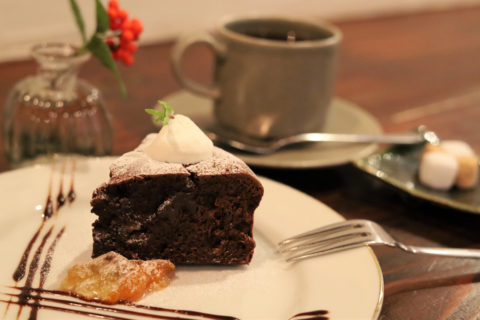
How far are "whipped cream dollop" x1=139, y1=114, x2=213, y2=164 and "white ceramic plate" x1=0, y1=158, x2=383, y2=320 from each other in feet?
0.73

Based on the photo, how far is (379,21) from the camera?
3.55 meters

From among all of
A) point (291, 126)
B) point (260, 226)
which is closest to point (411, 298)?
point (260, 226)

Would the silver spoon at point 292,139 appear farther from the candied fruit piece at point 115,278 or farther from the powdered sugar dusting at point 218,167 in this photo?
the candied fruit piece at point 115,278

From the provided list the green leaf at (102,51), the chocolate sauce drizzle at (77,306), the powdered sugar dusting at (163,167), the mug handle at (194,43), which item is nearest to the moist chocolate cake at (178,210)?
the powdered sugar dusting at (163,167)

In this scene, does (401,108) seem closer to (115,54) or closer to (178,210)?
(115,54)

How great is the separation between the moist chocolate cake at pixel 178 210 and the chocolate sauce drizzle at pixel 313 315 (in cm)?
23

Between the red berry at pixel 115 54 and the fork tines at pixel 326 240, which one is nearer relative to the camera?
the fork tines at pixel 326 240

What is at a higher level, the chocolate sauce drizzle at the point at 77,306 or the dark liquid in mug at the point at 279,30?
the dark liquid in mug at the point at 279,30

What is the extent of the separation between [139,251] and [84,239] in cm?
12

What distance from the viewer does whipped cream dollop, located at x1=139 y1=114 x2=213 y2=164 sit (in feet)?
3.63

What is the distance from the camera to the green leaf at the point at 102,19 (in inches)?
52.8

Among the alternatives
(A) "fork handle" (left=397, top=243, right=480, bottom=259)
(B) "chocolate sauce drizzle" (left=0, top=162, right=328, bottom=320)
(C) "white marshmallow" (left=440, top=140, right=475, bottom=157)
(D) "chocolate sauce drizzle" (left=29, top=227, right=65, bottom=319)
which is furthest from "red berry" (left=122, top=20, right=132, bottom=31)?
(C) "white marshmallow" (left=440, top=140, right=475, bottom=157)

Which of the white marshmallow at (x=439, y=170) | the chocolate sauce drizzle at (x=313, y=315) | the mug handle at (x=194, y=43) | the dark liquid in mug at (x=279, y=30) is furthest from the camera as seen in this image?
the dark liquid in mug at (x=279, y=30)

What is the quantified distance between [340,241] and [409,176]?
1.74 feet
